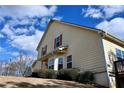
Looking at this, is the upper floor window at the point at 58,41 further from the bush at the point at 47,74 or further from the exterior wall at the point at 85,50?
the bush at the point at 47,74

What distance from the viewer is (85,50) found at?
13.3m

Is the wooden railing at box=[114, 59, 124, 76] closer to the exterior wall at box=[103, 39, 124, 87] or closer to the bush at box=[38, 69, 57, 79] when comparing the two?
the exterior wall at box=[103, 39, 124, 87]

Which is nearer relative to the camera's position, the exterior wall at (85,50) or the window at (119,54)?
the exterior wall at (85,50)

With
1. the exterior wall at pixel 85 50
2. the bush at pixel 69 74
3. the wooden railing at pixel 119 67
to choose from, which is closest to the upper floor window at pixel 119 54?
the exterior wall at pixel 85 50

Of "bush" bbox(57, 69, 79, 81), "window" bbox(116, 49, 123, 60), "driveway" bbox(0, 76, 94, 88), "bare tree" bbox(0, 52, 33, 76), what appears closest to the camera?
"driveway" bbox(0, 76, 94, 88)

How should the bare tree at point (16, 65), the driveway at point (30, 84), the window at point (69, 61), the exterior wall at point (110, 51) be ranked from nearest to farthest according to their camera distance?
the driveway at point (30, 84) → the exterior wall at point (110, 51) → the window at point (69, 61) → the bare tree at point (16, 65)

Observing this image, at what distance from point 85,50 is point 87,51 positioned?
28 centimetres

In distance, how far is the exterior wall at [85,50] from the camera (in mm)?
11539

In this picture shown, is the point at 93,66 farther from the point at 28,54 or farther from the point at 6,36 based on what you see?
the point at 28,54

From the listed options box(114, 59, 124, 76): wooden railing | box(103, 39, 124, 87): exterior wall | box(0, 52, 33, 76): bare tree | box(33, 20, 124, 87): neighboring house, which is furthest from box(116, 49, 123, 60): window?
box(0, 52, 33, 76): bare tree

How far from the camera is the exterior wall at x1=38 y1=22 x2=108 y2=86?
11.5 m

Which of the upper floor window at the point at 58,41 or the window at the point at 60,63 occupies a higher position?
the upper floor window at the point at 58,41

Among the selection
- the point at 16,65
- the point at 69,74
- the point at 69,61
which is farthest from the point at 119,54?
the point at 16,65

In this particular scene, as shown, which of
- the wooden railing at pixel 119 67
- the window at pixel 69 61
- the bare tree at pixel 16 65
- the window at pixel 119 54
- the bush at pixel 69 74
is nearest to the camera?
the wooden railing at pixel 119 67
